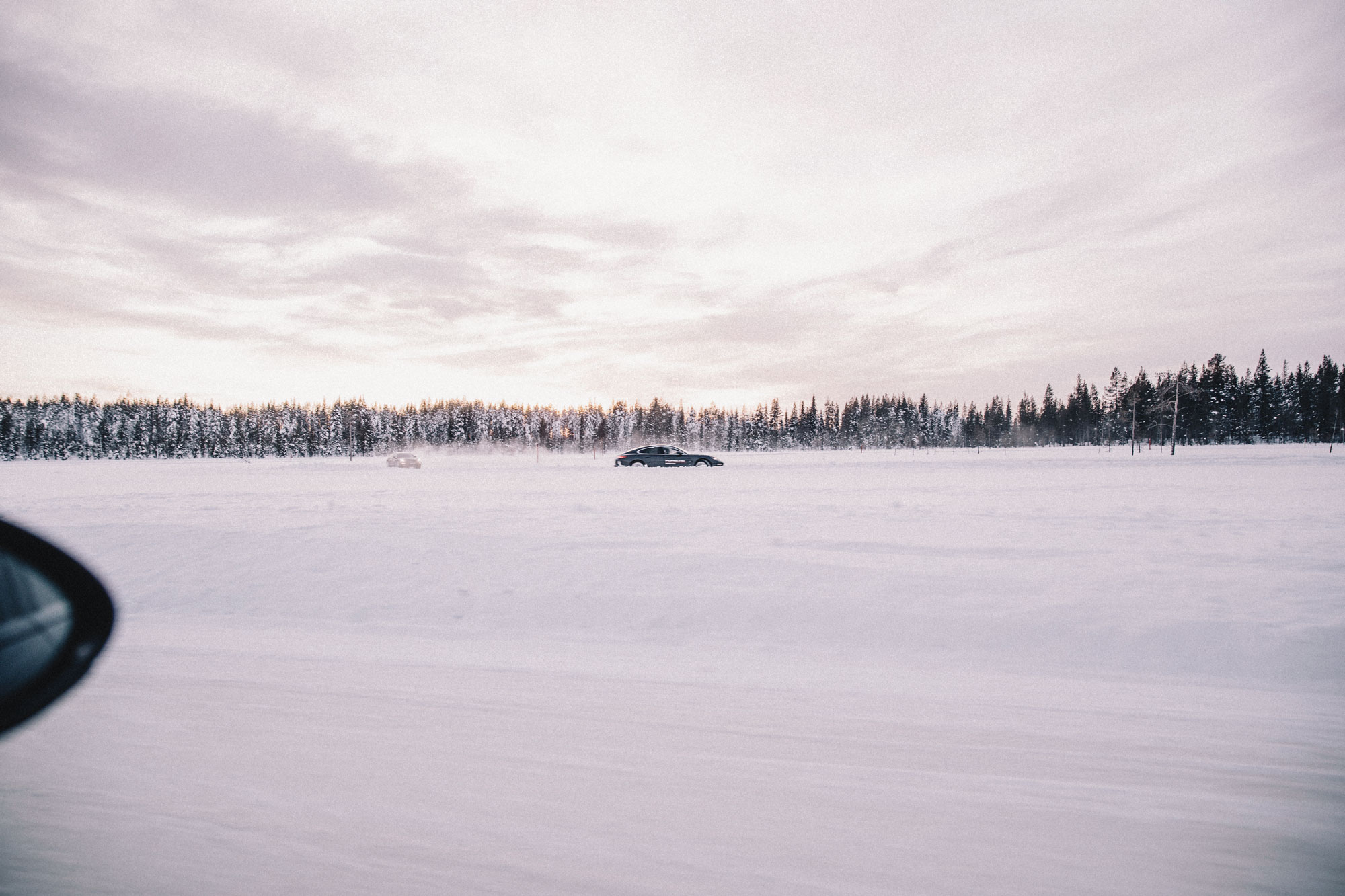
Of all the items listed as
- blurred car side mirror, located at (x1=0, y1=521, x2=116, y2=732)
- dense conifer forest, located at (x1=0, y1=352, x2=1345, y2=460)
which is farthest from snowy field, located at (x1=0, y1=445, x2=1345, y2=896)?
dense conifer forest, located at (x1=0, y1=352, x2=1345, y2=460)

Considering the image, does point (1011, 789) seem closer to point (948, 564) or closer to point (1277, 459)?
point (948, 564)

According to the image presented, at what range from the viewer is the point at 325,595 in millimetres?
6809

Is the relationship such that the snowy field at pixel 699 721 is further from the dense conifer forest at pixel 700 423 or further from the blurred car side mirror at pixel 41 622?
the dense conifer forest at pixel 700 423

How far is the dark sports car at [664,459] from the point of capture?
3256cm

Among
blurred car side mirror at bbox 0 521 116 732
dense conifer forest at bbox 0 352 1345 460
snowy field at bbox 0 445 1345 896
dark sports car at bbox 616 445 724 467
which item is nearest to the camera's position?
blurred car side mirror at bbox 0 521 116 732

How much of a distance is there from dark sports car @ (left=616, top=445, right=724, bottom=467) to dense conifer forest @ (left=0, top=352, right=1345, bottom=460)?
191 feet

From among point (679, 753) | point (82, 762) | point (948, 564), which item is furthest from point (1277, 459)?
point (82, 762)

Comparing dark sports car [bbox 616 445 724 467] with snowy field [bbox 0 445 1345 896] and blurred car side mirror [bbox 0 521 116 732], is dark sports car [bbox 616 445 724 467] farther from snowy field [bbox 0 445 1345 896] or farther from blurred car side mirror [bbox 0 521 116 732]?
blurred car side mirror [bbox 0 521 116 732]

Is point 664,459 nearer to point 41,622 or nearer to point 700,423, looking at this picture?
point 41,622

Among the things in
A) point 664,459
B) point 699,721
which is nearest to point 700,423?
point 664,459

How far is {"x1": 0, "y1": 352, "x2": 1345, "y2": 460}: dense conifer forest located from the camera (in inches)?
3831

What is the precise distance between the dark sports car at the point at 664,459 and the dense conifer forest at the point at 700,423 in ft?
191

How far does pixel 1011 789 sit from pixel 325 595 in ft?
22.0

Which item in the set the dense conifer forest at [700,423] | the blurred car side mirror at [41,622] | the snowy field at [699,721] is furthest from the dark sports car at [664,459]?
the dense conifer forest at [700,423]
